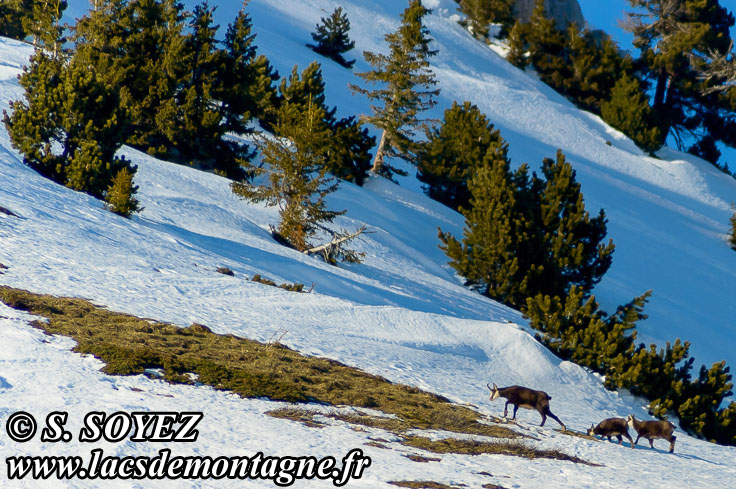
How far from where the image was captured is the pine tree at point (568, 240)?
25.5 metres

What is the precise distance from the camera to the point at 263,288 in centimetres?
1524

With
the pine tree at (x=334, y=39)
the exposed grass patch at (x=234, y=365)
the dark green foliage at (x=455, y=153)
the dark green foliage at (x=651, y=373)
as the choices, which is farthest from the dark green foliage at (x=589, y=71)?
the exposed grass patch at (x=234, y=365)

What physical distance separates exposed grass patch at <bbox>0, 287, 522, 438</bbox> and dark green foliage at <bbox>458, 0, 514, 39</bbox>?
187 ft

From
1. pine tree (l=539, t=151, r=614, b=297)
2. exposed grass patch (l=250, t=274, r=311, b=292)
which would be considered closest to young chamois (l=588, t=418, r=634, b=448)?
exposed grass patch (l=250, t=274, r=311, b=292)

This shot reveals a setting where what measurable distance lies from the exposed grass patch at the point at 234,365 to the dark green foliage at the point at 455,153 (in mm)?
23220

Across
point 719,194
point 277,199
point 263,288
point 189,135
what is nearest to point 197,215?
point 277,199

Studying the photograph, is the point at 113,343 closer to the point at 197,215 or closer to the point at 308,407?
the point at 308,407

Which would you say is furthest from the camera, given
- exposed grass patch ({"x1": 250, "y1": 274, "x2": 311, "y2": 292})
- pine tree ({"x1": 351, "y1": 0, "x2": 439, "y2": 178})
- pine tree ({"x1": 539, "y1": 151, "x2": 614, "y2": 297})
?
pine tree ({"x1": 351, "y1": 0, "x2": 439, "y2": 178})

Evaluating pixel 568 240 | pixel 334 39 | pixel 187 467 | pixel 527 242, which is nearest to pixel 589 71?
pixel 334 39

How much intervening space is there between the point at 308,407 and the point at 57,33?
23893 mm

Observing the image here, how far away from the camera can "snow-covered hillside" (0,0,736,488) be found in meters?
7.32

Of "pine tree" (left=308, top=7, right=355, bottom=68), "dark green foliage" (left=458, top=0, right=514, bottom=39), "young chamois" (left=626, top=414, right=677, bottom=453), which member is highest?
"dark green foliage" (left=458, top=0, right=514, bottom=39)

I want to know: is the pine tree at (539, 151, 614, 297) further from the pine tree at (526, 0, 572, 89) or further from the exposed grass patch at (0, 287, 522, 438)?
the pine tree at (526, 0, 572, 89)

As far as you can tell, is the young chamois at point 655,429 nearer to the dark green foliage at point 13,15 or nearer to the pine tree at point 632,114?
the dark green foliage at point 13,15
